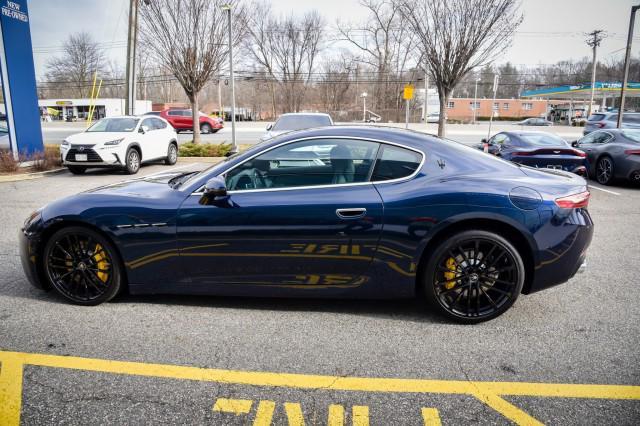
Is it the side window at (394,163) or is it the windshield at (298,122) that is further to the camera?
the windshield at (298,122)

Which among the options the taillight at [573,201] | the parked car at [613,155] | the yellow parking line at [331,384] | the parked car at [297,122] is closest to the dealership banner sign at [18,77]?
the parked car at [297,122]

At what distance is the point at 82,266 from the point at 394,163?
2.57m

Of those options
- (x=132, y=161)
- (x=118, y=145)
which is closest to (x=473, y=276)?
(x=118, y=145)

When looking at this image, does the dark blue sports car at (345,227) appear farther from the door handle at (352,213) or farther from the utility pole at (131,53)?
the utility pole at (131,53)

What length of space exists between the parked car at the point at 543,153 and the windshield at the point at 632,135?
1.96 metres

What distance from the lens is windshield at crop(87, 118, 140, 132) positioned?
12.0 meters

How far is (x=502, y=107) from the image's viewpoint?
3214 inches

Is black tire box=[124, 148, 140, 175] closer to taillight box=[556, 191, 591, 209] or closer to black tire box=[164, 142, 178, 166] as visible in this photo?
black tire box=[164, 142, 178, 166]

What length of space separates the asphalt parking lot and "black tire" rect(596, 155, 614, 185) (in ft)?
25.5

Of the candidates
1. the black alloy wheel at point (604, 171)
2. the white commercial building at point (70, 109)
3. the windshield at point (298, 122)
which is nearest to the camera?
the black alloy wheel at point (604, 171)

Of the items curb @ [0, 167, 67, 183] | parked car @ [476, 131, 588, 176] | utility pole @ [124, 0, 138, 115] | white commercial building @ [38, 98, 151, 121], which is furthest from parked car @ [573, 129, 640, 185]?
white commercial building @ [38, 98, 151, 121]

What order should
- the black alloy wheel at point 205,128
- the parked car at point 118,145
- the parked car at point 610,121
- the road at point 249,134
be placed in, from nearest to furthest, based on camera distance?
1. the parked car at point 118,145
2. the parked car at point 610,121
3. the road at point 249,134
4. the black alloy wheel at point 205,128

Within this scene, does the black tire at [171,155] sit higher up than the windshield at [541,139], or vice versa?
the windshield at [541,139]

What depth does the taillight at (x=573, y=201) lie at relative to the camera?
3.23 metres
